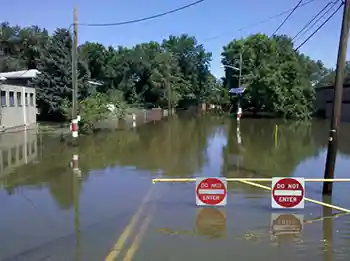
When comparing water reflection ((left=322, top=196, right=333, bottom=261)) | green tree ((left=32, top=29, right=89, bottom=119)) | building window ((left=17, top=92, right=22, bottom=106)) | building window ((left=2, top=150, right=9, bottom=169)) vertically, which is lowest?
Answer: building window ((left=2, top=150, right=9, bottom=169))

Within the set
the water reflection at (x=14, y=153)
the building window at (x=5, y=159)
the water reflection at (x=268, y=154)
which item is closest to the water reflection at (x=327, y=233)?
Answer: the water reflection at (x=268, y=154)

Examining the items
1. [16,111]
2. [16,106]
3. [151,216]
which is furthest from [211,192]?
[16,106]

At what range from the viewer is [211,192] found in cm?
869

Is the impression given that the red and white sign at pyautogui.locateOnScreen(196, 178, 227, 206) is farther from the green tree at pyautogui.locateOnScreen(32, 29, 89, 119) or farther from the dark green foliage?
the green tree at pyautogui.locateOnScreen(32, 29, 89, 119)

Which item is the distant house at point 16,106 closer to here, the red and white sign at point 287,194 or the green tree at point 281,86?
the red and white sign at point 287,194

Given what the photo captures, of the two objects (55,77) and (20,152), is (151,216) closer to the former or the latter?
(20,152)

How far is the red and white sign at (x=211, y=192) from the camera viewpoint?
850cm

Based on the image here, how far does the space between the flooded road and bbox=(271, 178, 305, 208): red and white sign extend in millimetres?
183

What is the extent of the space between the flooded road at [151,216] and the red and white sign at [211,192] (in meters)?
0.19

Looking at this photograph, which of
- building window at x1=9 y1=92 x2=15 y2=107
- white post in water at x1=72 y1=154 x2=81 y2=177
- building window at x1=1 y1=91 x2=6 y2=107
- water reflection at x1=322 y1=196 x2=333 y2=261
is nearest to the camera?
water reflection at x1=322 y1=196 x2=333 y2=261

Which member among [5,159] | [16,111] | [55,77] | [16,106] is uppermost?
[55,77]

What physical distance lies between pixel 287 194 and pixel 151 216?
8.57 feet

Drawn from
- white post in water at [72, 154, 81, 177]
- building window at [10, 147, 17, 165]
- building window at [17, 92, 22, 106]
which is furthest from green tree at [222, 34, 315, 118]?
white post in water at [72, 154, 81, 177]

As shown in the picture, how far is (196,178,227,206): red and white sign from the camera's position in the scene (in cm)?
850
